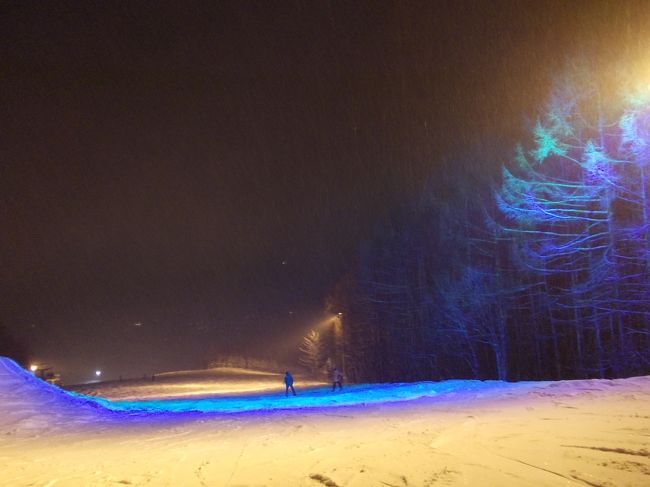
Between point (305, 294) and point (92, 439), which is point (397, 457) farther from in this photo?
point (305, 294)

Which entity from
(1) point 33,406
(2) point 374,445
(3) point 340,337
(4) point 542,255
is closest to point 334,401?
(4) point 542,255

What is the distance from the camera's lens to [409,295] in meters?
39.2

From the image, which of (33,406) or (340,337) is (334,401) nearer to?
(33,406)

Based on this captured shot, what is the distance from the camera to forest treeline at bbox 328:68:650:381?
1841 cm

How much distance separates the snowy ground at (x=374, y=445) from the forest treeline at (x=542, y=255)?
7247 millimetres

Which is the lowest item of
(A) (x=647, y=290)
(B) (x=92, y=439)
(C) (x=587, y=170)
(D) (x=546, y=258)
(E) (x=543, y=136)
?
(B) (x=92, y=439)

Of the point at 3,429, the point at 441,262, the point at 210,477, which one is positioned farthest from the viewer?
the point at 441,262

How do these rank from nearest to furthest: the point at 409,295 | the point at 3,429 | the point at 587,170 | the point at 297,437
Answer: the point at 297,437 → the point at 3,429 → the point at 587,170 → the point at 409,295

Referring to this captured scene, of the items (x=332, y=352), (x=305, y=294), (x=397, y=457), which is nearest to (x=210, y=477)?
(x=397, y=457)

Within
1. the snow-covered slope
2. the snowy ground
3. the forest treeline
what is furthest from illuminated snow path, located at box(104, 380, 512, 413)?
the forest treeline

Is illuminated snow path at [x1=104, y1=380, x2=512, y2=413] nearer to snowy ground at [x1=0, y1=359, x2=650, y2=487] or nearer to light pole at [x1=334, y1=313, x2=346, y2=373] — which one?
snowy ground at [x1=0, y1=359, x2=650, y2=487]

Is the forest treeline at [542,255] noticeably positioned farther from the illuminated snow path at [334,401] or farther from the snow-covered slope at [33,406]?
the snow-covered slope at [33,406]

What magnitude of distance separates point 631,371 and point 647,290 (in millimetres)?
3739

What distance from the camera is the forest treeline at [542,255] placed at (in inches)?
725
